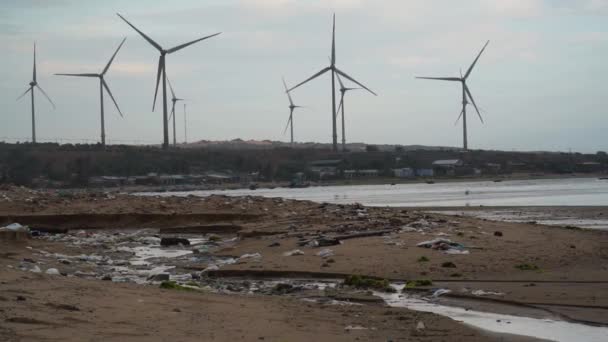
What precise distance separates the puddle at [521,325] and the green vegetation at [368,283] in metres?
1.47

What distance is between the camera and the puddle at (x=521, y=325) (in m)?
9.66

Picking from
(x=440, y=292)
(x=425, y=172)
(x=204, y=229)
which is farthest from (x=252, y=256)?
(x=425, y=172)

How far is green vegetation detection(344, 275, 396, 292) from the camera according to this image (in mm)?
13578

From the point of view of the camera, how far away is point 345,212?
2695 cm

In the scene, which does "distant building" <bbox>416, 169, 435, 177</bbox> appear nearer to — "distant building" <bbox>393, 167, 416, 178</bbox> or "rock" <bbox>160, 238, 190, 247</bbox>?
"distant building" <bbox>393, 167, 416, 178</bbox>

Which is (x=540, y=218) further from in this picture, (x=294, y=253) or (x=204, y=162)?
(x=204, y=162)

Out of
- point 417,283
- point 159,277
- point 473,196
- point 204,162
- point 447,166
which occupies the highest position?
point 204,162

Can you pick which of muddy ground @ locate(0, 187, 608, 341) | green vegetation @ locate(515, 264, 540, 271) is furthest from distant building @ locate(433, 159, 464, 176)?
green vegetation @ locate(515, 264, 540, 271)

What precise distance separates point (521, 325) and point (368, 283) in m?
3.85

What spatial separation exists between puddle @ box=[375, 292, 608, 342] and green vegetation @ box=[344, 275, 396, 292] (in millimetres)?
1469

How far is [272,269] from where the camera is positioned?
15.8 meters

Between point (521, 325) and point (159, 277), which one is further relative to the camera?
point (159, 277)

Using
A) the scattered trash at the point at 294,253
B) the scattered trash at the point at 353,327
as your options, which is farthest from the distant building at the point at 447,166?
the scattered trash at the point at 353,327

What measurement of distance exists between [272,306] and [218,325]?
193 centimetres
